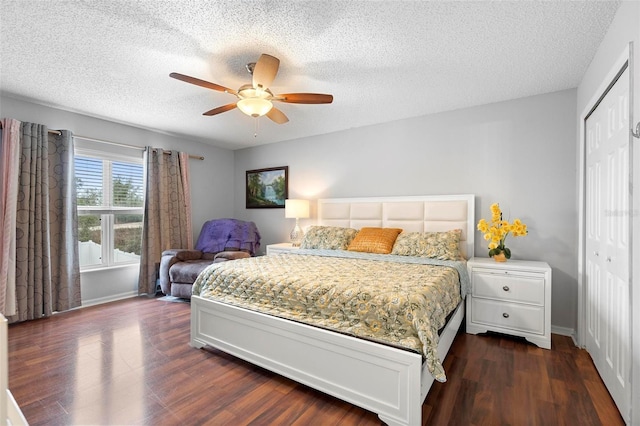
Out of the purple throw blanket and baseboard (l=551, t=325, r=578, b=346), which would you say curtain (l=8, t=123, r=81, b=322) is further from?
baseboard (l=551, t=325, r=578, b=346)

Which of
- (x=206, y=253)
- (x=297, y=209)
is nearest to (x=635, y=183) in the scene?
(x=297, y=209)

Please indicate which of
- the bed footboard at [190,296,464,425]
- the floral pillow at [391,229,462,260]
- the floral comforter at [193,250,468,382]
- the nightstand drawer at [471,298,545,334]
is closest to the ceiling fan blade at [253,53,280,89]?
the floral comforter at [193,250,468,382]

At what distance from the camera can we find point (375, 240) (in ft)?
11.4

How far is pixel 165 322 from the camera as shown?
3.25 m

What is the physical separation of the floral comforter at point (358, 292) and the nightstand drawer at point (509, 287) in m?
0.19

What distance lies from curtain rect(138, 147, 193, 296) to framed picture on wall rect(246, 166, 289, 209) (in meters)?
1.09

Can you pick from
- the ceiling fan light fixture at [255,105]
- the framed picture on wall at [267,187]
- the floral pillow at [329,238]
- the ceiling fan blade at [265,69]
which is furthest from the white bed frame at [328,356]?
the framed picture on wall at [267,187]

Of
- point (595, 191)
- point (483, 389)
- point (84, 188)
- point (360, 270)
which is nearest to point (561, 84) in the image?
point (595, 191)

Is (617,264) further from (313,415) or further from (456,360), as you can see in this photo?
(313,415)

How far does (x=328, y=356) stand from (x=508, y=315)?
6.16ft

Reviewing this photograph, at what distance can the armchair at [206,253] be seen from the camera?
395cm

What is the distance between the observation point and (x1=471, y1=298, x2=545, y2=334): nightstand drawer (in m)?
2.67

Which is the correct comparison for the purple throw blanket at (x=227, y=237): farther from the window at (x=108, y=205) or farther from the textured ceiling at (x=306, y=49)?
the textured ceiling at (x=306, y=49)

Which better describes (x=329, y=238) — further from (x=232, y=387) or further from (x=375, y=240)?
(x=232, y=387)
